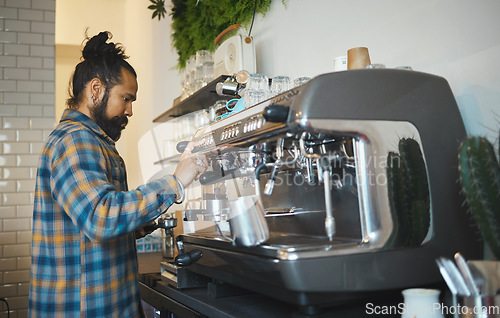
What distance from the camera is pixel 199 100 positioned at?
9.58ft

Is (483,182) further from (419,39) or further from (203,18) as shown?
(203,18)

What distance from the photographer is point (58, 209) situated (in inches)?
62.9

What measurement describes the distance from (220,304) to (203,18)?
2193 millimetres

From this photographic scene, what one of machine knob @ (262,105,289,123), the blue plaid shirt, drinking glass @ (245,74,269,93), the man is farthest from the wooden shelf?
machine knob @ (262,105,289,123)

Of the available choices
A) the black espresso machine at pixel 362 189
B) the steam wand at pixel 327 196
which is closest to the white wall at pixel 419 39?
the black espresso machine at pixel 362 189

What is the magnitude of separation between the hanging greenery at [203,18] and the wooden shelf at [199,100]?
14.7 inches

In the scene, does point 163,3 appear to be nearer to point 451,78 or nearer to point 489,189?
point 451,78

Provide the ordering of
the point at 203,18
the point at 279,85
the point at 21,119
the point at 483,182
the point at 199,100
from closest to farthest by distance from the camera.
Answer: the point at 483,182 < the point at 279,85 < the point at 199,100 < the point at 203,18 < the point at 21,119

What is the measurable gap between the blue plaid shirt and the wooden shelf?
970mm

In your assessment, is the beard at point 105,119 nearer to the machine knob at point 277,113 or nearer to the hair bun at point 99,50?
the hair bun at point 99,50

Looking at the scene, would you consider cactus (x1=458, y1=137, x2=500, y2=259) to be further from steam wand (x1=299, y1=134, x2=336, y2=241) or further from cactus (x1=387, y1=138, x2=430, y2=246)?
steam wand (x1=299, y1=134, x2=336, y2=241)

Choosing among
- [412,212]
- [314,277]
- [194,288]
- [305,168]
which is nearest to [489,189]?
[412,212]

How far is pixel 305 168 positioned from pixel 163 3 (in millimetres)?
2859

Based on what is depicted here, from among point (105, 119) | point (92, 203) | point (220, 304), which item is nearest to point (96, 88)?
point (105, 119)
